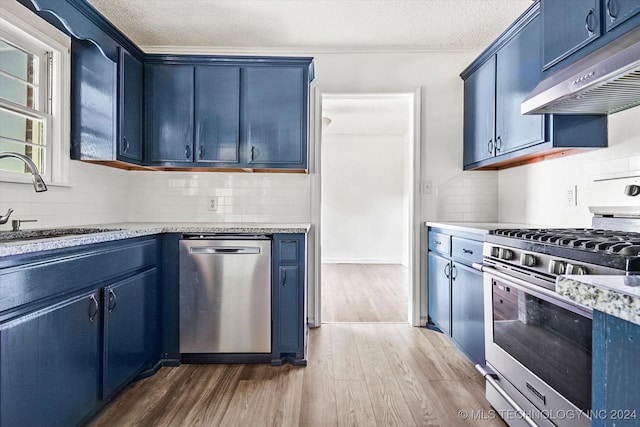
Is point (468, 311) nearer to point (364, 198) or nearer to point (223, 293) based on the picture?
point (223, 293)

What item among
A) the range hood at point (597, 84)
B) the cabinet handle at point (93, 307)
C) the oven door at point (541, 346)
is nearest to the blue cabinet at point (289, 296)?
the cabinet handle at point (93, 307)

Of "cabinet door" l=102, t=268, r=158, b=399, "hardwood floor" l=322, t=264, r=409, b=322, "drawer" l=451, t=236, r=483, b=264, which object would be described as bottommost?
"hardwood floor" l=322, t=264, r=409, b=322

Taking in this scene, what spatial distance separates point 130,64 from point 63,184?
958mm

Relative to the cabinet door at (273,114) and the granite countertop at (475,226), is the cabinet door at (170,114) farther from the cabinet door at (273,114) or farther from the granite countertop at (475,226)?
the granite countertop at (475,226)

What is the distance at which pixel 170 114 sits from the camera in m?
2.81

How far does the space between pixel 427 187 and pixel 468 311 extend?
1.22 metres

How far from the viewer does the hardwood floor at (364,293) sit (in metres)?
3.54

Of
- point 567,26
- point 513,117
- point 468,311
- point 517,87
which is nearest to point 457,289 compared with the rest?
point 468,311

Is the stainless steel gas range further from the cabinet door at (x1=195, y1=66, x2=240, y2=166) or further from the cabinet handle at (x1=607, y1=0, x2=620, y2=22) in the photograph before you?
the cabinet door at (x1=195, y1=66, x2=240, y2=166)

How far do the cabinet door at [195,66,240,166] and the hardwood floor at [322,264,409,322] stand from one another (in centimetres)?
178

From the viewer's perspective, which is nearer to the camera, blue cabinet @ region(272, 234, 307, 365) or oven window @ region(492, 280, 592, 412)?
oven window @ region(492, 280, 592, 412)

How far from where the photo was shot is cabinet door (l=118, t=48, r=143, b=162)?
2.53 m

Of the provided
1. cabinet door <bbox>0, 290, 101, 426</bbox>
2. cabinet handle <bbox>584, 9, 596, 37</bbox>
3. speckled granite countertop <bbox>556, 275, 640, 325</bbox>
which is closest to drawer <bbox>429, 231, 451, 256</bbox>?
cabinet handle <bbox>584, 9, 596, 37</bbox>

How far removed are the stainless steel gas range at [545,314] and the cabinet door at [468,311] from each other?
0.77 feet
